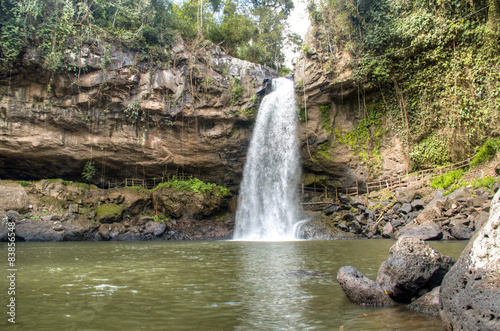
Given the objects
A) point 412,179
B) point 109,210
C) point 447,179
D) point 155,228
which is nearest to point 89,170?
point 109,210

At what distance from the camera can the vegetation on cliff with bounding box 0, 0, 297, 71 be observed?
49.4ft

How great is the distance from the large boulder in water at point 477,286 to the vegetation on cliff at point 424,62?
12682mm

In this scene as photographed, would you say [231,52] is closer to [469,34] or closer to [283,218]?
[283,218]

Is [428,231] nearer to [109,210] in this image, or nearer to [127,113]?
[109,210]

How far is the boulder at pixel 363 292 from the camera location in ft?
11.3

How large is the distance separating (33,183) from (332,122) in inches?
657

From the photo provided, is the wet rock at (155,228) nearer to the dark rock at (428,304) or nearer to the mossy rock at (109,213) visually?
the mossy rock at (109,213)

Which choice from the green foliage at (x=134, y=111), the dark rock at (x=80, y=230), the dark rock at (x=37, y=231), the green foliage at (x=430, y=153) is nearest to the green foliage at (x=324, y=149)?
the green foliage at (x=430, y=153)

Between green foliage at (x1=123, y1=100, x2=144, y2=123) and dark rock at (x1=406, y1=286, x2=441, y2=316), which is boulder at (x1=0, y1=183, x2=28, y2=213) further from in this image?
dark rock at (x1=406, y1=286, x2=441, y2=316)

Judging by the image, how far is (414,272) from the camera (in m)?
3.51

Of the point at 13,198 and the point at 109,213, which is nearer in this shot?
the point at 13,198

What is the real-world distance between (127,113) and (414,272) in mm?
16601

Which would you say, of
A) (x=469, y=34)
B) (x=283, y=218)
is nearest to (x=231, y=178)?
(x=283, y=218)

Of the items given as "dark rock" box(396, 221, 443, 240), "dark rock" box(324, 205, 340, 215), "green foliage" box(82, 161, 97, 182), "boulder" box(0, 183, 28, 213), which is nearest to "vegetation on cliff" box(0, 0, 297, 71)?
"green foliage" box(82, 161, 97, 182)
